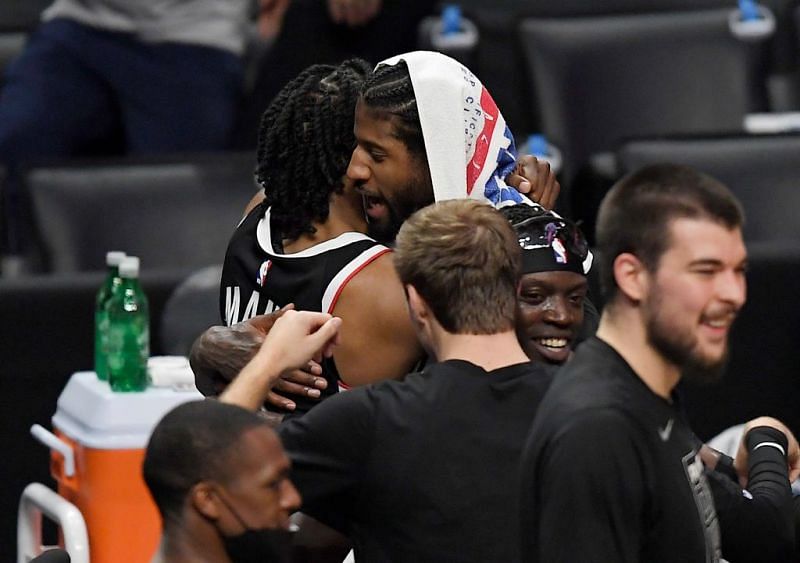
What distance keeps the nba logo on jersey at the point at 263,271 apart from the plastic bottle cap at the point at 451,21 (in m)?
3.21

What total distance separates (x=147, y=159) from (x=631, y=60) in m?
1.80

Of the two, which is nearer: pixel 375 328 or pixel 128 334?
pixel 375 328

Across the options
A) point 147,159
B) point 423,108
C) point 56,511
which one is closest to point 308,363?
point 423,108

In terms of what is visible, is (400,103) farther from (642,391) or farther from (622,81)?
(622,81)

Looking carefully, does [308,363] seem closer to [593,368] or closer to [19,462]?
[593,368]

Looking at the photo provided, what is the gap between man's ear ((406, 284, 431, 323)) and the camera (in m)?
2.47

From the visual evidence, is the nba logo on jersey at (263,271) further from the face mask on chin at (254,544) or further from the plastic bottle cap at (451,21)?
the plastic bottle cap at (451,21)

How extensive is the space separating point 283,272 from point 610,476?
2.88ft

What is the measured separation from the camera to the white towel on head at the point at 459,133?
8.80ft

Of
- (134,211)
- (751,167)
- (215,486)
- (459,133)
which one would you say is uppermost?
(459,133)

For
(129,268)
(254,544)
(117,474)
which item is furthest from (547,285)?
(129,268)

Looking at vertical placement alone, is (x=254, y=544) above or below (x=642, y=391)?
below

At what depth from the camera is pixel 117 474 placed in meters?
3.64

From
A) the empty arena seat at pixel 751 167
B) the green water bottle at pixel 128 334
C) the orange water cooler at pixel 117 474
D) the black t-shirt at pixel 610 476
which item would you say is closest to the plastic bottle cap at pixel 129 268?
the green water bottle at pixel 128 334
